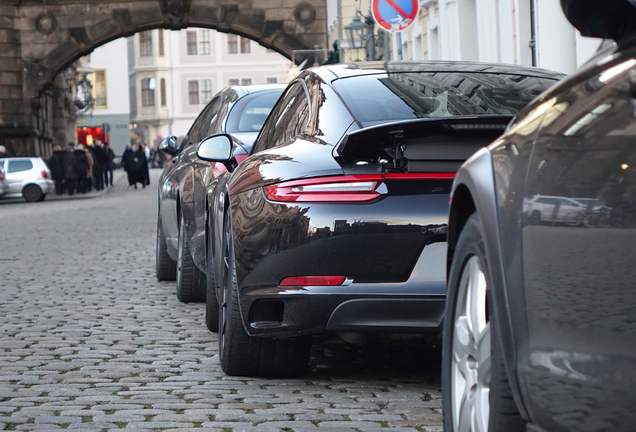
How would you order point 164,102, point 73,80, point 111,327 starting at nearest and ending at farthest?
1. point 111,327
2. point 73,80
3. point 164,102

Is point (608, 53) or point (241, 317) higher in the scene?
point (608, 53)

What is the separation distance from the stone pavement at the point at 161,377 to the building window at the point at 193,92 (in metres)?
104

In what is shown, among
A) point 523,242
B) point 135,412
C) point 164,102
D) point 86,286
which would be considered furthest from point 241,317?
point 164,102

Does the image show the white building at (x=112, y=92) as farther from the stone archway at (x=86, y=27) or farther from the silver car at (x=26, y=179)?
the silver car at (x=26, y=179)

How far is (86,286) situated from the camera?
1288 centimetres

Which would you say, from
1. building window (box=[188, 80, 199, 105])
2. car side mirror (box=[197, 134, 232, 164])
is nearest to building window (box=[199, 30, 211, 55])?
building window (box=[188, 80, 199, 105])

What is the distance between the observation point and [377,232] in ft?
20.4

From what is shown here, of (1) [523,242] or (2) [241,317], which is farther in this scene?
(2) [241,317]

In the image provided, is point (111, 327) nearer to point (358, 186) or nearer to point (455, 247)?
point (358, 186)

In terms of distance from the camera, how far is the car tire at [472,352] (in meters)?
3.78

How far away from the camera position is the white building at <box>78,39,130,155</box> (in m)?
110

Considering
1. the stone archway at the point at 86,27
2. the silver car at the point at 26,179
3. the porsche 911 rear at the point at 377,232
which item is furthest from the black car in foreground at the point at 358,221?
the stone archway at the point at 86,27

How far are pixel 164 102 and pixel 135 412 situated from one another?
4387 inches

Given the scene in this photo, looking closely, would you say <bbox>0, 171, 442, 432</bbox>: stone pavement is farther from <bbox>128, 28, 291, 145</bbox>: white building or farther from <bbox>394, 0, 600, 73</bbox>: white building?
<bbox>128, 28, 291, 145</bbox>: white building
